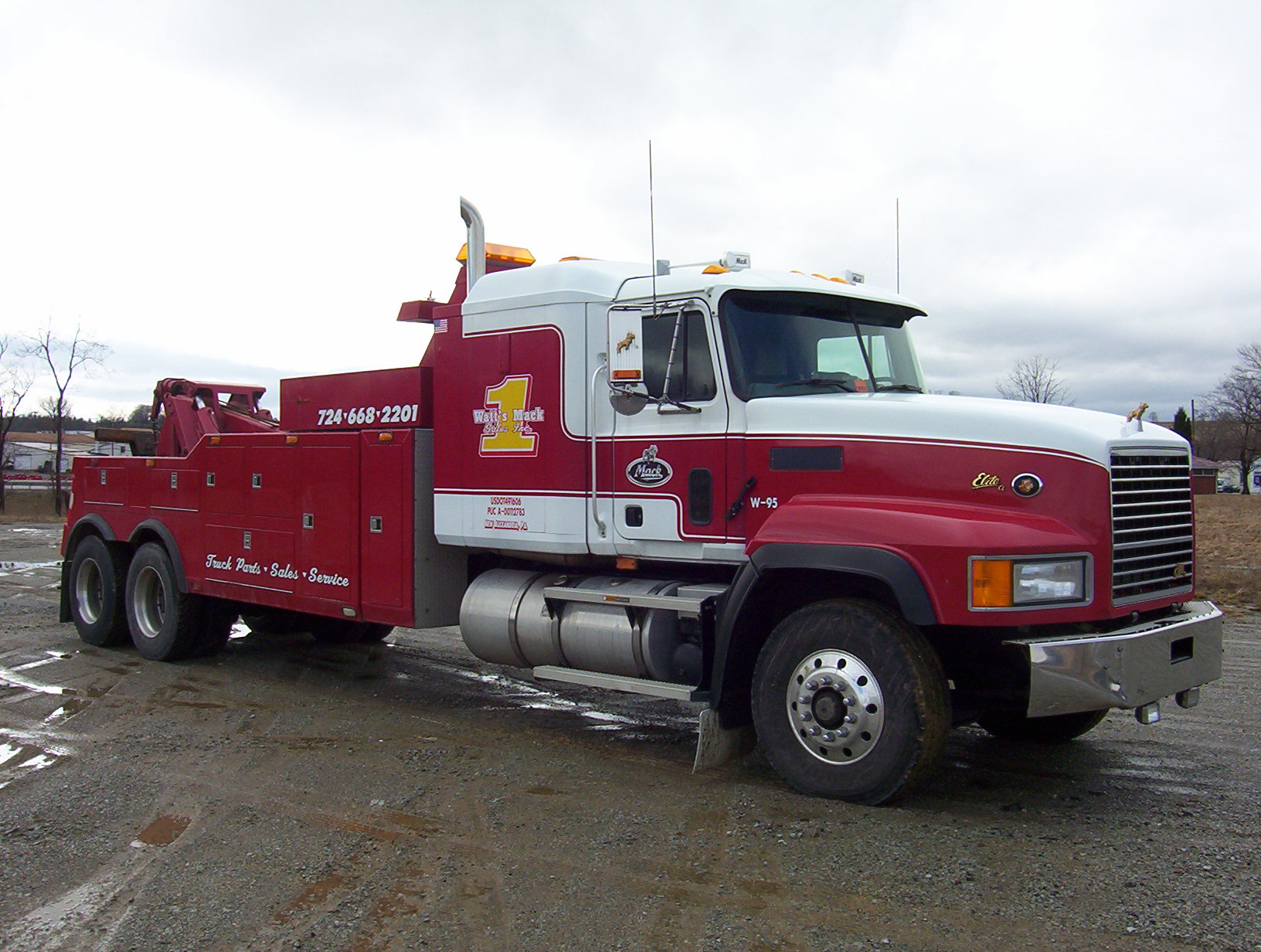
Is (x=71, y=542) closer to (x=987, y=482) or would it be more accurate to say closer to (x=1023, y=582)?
(x=987, y=482)

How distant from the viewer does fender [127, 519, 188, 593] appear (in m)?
9.66

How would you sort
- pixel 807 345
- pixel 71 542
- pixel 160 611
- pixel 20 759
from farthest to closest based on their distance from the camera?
pixel 71 542
pixel 160 611
pixel 20 759
pixel 807 345

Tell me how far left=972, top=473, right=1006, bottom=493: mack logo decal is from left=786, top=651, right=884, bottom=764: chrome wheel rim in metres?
1.04

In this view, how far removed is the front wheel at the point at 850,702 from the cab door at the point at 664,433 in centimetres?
88

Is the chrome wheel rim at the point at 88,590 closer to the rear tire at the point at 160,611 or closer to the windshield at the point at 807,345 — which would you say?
the rear tire at the point at 160,611

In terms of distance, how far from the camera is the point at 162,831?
17.1 ft

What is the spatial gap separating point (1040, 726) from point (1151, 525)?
5.67 ft

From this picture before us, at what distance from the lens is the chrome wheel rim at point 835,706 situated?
527cm

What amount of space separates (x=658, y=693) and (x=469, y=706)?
2.45 metres

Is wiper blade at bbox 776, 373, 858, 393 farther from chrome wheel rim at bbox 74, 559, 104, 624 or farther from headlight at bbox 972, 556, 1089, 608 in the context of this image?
chrome wheel rim at bbox 74, 559, 104, 624

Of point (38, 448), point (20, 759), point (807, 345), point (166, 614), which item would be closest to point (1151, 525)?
point (807, 345)

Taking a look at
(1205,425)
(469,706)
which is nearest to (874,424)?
(469,706)

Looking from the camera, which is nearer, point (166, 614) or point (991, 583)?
point (991, 583)

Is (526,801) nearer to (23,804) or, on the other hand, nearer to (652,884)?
(652,884)
